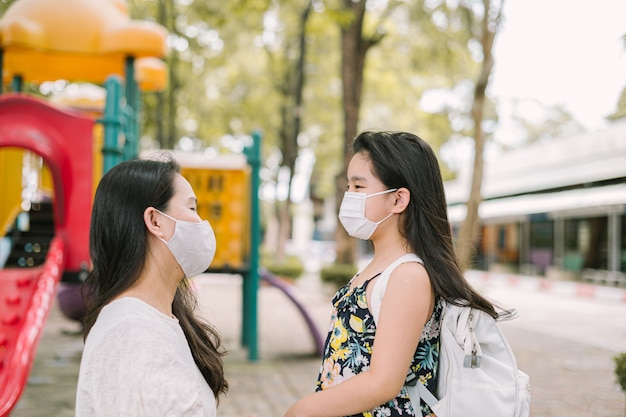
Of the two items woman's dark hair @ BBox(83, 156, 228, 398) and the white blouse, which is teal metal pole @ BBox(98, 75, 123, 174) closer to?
woman's dark hair @ BBox(83, 156, 228, 398)

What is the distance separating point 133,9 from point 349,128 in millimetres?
7572

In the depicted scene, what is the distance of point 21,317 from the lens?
5531mm

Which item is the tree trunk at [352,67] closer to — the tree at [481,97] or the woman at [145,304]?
the tree at [481,97]

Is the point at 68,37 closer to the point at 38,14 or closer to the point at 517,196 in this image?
the point at 38,14

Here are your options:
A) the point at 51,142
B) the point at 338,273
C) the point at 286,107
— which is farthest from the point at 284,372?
the point at 286,107

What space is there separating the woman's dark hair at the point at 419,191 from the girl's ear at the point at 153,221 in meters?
0.67

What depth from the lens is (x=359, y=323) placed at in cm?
204

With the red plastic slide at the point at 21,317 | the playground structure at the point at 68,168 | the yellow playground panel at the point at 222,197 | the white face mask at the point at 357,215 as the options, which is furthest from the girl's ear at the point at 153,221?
the yellow playground panel at the point at 222,197

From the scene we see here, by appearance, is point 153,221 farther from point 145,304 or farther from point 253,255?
point 253,255

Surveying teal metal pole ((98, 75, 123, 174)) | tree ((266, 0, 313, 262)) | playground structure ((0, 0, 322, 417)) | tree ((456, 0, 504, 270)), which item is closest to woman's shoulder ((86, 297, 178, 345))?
playground structure ((0, 0, 322, 417))

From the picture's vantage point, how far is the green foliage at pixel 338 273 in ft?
49.5

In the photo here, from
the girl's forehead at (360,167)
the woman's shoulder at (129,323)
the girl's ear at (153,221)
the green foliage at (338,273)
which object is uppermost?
the girl's forehead at (360,167)

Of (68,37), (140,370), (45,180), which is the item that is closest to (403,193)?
(140,370)

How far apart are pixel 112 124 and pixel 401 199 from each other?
524 centimetres
